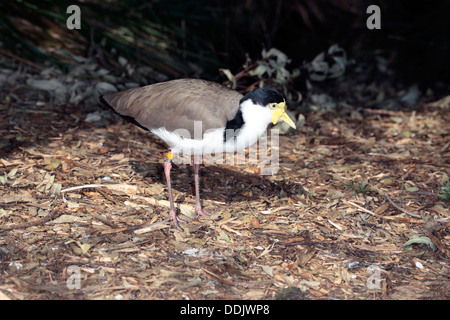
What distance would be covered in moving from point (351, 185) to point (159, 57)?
355 centimetres

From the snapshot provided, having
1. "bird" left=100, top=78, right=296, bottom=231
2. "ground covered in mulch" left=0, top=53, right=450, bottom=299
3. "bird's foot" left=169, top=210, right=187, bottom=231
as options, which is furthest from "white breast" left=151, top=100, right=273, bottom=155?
"ground covered in mulch" left=0, top=53, right=450, bottom=299

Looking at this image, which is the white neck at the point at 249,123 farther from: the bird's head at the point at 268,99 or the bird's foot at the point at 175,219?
the bird's foot at the point at 175,219

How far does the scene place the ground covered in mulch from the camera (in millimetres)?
3615

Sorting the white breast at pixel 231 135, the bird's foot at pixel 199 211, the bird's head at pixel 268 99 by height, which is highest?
the bird's head at pixel 268 99

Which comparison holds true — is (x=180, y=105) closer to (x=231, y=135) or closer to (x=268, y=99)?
(x=231, y=135)

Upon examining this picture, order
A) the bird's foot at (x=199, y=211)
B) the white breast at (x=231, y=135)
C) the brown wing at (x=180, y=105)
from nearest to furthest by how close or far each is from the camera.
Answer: the white breast at (x=231, y=135) < the brown wing at (x=180, y=105) < the bird's foot at (x=199, y=211)

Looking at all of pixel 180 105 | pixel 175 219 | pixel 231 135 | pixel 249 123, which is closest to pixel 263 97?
pixel 249 123

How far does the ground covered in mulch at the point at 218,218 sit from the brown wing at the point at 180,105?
0.65 m

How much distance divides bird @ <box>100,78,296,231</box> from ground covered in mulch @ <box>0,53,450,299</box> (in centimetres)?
45

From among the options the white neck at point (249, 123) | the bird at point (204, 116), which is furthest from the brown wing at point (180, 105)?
the white neck at point (249, 123)

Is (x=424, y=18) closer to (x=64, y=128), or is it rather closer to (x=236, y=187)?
(x=236, y=187)

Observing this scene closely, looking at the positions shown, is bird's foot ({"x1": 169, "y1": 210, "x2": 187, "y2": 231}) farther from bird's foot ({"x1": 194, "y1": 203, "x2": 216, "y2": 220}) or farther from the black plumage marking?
the black plumage marking

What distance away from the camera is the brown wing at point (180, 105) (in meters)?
4.32
